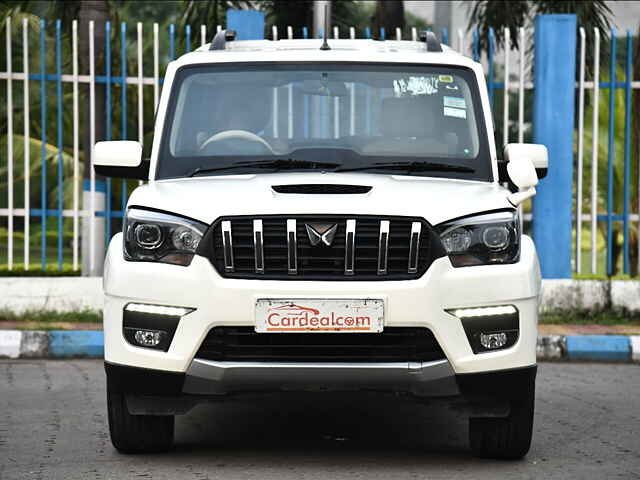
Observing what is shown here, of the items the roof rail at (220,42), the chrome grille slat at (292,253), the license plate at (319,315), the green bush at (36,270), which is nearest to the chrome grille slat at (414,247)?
the license plate at (319,315)

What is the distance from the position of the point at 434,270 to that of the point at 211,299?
3.01ft

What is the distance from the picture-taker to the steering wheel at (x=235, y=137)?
639 centimetres

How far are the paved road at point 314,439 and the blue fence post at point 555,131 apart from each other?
3002 mm

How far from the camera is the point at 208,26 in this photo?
56.7 feet

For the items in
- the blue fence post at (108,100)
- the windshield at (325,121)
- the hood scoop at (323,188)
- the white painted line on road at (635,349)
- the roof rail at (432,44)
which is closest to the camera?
the hood scoop at (323,188)

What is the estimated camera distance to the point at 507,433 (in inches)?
234

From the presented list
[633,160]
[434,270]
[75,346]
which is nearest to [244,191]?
[434,270]

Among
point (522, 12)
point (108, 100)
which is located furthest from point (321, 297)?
point (522, 12)

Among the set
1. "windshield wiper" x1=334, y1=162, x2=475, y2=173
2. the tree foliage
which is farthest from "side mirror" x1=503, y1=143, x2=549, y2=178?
the tree foliage

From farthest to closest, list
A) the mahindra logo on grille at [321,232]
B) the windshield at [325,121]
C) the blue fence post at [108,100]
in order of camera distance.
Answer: the blue fence post at [108,100], the windshield at [325,121], the mahindra logo on grille at [321,232]

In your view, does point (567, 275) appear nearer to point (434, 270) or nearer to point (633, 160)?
point (633, 160)

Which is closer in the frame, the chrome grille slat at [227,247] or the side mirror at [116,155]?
the chrome grille slat at [227,247]

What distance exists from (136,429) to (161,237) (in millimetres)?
943

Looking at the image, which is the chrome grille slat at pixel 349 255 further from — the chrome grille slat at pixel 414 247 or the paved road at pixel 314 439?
the paved road at pixel 314 439
